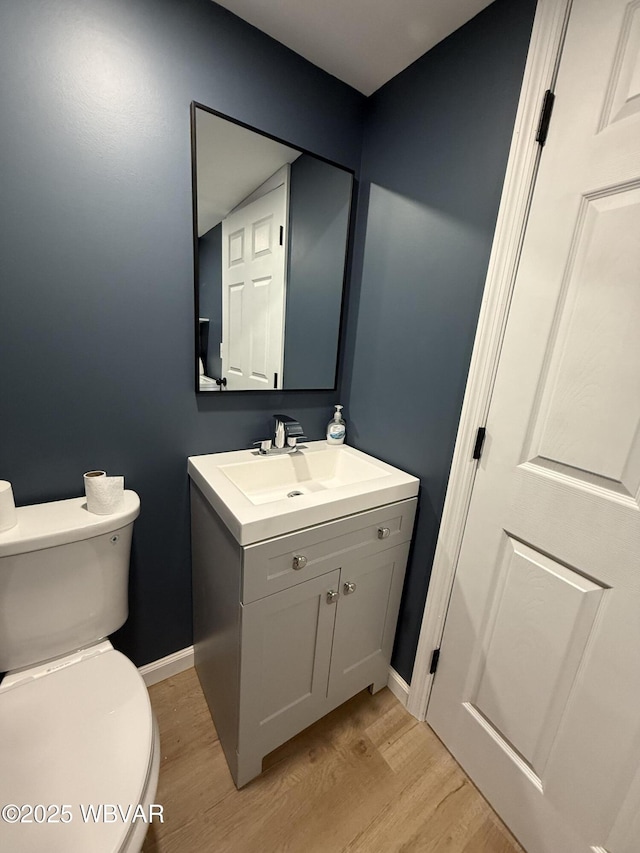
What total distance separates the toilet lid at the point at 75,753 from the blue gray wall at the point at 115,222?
16.7 inches

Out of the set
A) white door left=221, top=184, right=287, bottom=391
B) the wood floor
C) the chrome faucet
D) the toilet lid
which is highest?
white door left=221, top=184, right=287, bottom=391

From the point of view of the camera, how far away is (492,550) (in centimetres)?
101

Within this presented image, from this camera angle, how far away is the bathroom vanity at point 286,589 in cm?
91

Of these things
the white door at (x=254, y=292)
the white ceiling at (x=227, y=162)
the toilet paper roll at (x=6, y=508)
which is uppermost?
the white ceiling at (x=227, y=162)

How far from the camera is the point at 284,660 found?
1.02m

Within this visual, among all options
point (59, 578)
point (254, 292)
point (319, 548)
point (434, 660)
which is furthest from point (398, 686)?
point (254, 292)

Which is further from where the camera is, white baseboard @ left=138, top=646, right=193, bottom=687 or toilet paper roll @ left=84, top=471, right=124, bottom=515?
white baseboard @ left=138, top=646, right=193, bottom=687

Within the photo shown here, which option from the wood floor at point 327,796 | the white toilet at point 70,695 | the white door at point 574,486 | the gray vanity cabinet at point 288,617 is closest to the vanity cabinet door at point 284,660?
the gray vanity cabinet at point 288,617

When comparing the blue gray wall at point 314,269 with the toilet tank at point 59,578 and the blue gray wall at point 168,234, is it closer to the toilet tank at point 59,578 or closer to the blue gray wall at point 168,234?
the blue gray wall at point 168,234

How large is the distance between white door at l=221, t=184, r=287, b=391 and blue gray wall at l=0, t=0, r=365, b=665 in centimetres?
13

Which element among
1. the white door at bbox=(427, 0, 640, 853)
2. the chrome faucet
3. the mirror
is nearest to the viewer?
the white door at bbox=(427, 0, 640, 853)

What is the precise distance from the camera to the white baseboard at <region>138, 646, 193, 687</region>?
134 cm

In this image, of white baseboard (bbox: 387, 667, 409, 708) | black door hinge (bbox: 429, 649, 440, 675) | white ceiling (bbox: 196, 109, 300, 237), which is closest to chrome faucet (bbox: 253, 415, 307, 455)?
white ceiling (bbox: 196, 109, 300, 237)

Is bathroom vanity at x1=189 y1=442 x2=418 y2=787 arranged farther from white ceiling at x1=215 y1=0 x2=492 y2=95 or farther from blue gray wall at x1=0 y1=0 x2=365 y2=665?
white ceiling at x1=215 y1=0 x2=492 y2=95
